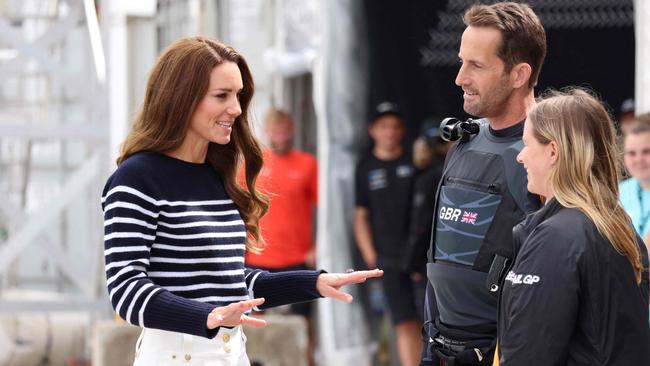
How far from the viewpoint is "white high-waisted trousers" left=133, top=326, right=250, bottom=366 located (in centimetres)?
355

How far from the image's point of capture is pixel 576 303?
10.5 ft

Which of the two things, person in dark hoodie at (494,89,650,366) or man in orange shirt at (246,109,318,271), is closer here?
person in dark hoodie at (494,89,650,366)

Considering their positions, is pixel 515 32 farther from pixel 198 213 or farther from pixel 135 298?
pixel 135 298

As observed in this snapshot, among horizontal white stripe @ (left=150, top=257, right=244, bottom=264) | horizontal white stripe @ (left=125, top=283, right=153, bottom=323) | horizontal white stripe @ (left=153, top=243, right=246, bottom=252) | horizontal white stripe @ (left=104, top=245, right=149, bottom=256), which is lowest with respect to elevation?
horizontal white stripe @ (left=125, top=283, right=153, bottom=323)

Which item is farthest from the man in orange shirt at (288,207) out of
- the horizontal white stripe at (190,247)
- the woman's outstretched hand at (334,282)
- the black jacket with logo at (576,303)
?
the black jacket with logo at (576,303)

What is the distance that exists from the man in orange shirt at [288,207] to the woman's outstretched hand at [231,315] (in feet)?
18.8

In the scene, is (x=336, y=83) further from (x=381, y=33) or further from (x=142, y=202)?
(x=142, y=202)

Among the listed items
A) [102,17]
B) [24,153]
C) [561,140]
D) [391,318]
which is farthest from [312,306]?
[561,140]

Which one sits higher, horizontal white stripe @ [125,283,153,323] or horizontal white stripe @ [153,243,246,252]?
horizontal white stripe @ [153,243,246,252]

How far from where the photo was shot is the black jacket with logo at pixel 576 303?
320 cm

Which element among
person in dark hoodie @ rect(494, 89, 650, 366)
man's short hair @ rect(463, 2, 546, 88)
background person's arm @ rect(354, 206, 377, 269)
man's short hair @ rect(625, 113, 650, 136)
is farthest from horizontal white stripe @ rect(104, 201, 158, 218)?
background person's arm @ rect(354, 206, 377, 269)

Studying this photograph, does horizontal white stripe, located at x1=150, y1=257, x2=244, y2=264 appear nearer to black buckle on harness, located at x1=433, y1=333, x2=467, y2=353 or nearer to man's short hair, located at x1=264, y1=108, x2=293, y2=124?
black buckle on harness, located at x1=433, y1=333, x2=467, y2=353

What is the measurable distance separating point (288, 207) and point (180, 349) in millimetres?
5775

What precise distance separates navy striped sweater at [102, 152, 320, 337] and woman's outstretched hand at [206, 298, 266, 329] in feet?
0.12
